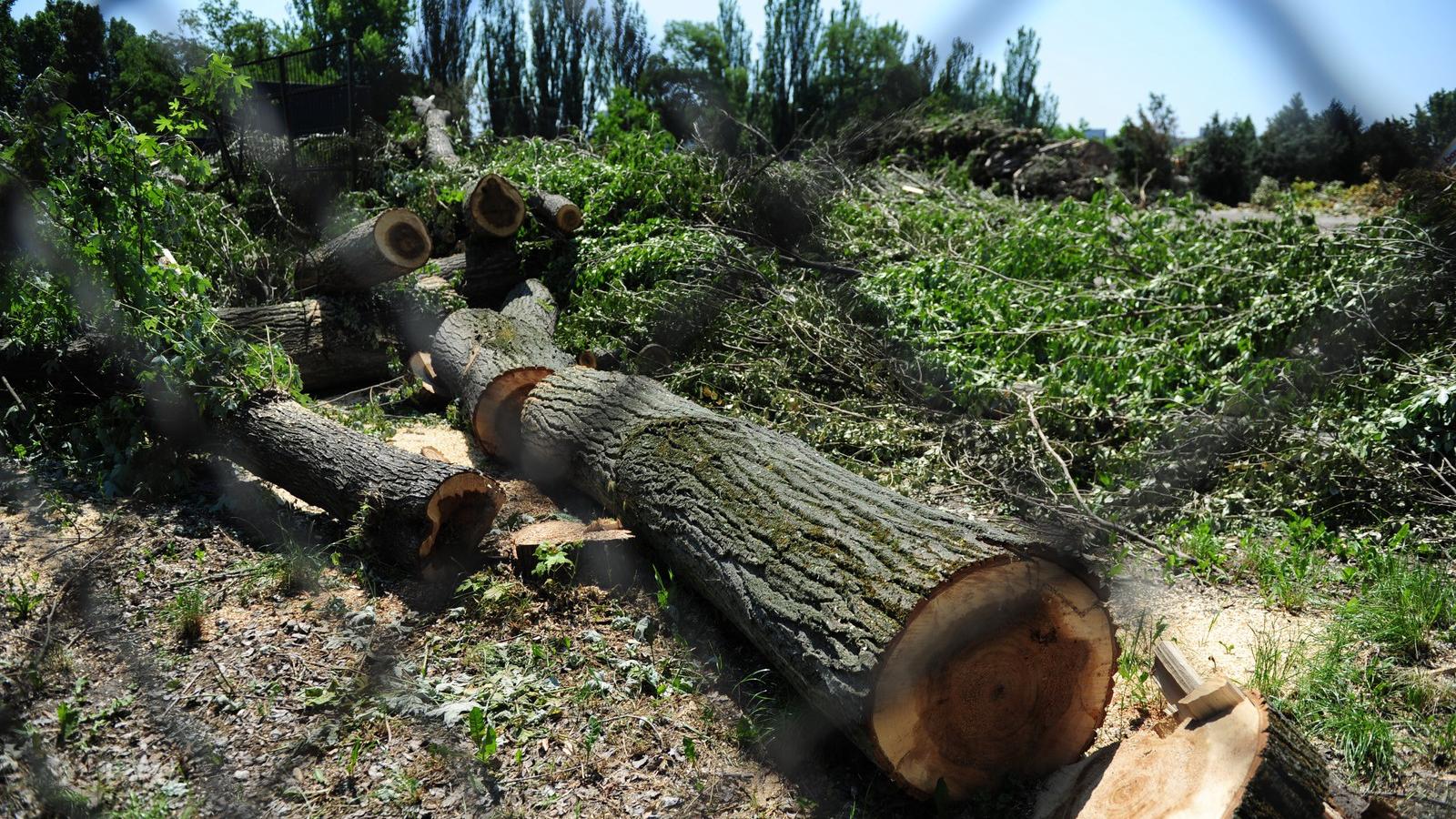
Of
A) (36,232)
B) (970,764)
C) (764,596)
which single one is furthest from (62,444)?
(970,764)

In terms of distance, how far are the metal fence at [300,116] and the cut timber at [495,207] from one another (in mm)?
2442

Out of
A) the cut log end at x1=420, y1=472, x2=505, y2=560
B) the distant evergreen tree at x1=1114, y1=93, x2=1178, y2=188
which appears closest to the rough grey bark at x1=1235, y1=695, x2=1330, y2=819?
the cut log end at x1=420, y1=472, x2=505, y2=560

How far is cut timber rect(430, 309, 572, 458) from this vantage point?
17.8 feet

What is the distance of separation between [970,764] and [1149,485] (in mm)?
2372

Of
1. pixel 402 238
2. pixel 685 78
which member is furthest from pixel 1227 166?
pixel 402 238

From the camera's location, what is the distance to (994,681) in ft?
8.91

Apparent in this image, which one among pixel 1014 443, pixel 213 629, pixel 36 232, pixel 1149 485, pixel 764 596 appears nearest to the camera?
pixel 764 596

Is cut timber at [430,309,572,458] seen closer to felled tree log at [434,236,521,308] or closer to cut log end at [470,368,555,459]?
cut log end at [470,368,555,459]

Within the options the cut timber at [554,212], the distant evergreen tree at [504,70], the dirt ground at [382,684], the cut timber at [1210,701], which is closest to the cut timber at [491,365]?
the dirt ground at [382,684]

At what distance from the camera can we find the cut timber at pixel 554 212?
777 centimetres

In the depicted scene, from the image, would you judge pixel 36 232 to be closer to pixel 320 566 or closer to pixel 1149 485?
pixel 320 566

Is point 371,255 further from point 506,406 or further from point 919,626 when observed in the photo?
point 919,626

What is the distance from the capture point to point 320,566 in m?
3.89

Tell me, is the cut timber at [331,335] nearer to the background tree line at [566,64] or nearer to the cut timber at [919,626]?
the background tree line at [566,64]
